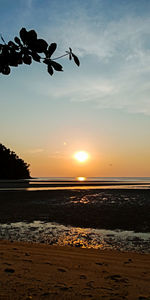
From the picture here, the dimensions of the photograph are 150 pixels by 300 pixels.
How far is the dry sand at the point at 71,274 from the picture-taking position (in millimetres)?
3676

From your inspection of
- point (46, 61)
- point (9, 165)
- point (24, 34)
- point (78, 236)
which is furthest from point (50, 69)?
point (9, 165)

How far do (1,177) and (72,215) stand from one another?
87.0 metres

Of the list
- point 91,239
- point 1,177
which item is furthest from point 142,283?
point 1,177

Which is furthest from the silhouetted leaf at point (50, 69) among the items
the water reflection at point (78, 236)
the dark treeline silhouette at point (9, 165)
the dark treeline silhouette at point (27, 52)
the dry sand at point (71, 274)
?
the dark treeline silhouette at point (9, 165)

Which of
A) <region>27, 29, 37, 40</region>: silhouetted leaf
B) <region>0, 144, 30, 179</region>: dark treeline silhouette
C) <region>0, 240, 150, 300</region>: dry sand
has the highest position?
<region>0, 144, 30, 179</region>: dark treeline silhouette

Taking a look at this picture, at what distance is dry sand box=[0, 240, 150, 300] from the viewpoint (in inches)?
145

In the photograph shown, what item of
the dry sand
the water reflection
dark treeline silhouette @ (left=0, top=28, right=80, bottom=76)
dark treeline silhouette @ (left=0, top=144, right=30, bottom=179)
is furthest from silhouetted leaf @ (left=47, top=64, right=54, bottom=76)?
dark treeline silhouette @ (left=0, top=144, right=30, bottom=179)

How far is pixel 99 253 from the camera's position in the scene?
6.18 metres

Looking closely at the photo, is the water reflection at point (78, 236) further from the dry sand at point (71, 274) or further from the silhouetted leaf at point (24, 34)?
the silhouetted leaf at point (24, 34)

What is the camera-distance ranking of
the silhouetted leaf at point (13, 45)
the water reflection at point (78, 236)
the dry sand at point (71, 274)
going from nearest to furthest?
1. the silhouetted leaf at point (13, 45)
2. the dry sand at point (71, 274)
3. the water reflection at point (78, 236)

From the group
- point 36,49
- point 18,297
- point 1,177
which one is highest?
point 1,177

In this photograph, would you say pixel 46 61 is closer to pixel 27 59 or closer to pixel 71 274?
pixel 27 59

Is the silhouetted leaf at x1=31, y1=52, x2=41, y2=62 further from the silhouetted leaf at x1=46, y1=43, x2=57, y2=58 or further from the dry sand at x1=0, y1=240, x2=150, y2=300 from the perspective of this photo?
the dry sand at x1=0, y1=240, x2=150, y2=300

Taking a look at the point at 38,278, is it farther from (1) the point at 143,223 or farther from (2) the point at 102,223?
(1) the point at 143,223
